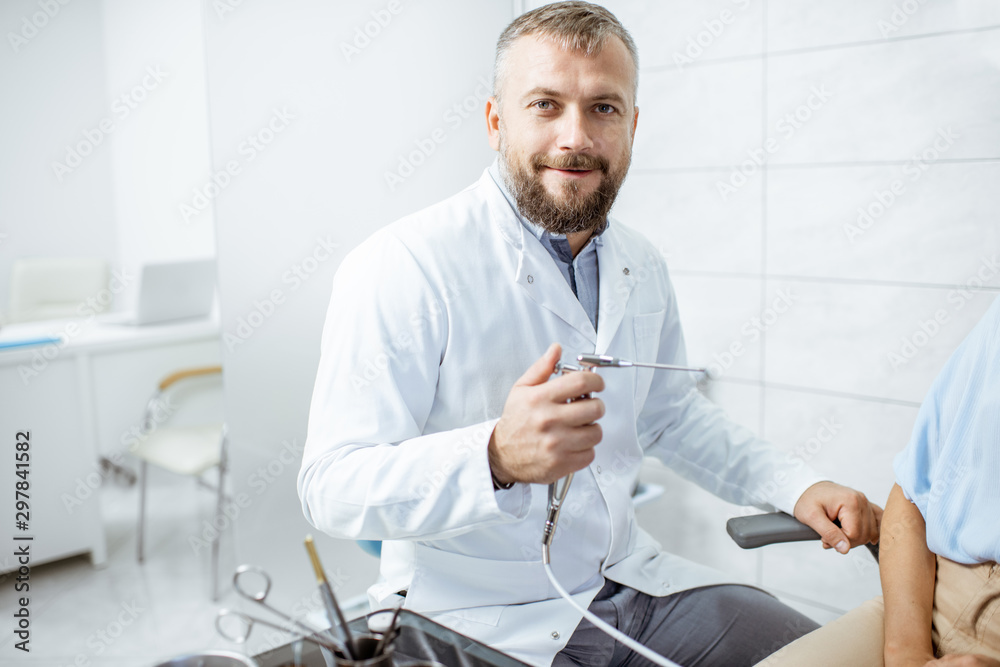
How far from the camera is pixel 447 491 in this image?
0.93 meters

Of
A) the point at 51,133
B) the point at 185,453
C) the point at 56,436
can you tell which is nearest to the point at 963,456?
the point at 185,453

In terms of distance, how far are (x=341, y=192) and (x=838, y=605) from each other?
176 centimetres

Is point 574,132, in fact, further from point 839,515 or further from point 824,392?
point 824,392

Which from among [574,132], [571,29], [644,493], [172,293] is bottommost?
[644,493]

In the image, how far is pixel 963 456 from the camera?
39.0 inches

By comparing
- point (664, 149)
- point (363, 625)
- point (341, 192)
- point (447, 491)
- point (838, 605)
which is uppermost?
point (664, 149)

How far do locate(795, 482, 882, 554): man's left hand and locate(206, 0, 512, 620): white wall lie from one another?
1.29 m

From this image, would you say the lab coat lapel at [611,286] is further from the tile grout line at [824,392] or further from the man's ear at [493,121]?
the tile grout line at [824,392]

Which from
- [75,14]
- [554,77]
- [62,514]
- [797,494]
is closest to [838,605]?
[797,494]

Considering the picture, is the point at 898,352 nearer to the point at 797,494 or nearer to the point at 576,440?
the point at 797,494

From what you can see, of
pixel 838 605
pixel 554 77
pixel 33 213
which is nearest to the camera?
pixel 554 77

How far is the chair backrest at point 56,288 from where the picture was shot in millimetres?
4031

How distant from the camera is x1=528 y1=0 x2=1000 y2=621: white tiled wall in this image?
5.72 feet

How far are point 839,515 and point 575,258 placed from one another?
58cm
